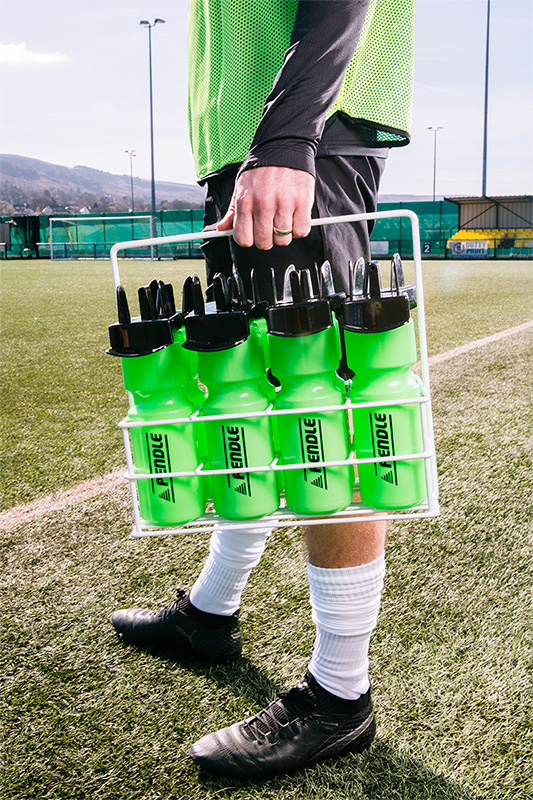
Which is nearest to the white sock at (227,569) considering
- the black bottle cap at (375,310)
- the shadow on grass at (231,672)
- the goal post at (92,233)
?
the shadow on grass at (231,672)

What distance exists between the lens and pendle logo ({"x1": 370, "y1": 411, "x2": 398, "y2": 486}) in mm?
1144

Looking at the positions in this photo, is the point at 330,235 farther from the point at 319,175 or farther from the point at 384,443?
the point at 384,443

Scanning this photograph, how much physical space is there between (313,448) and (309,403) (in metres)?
0.08

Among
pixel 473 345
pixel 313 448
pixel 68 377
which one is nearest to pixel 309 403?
pixel 313 448

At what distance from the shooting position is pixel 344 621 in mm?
1479

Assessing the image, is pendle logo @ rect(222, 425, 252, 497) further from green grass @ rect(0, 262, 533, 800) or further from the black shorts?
green grass @ rect(0, 262, 533, 800)

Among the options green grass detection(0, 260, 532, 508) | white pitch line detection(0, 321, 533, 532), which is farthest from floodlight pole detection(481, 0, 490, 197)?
white pitch line detection(0, 321, 533, 532)

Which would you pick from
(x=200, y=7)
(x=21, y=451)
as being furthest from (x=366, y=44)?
(x=21, y=451)

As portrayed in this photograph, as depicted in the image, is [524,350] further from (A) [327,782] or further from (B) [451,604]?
(A) [327,782]

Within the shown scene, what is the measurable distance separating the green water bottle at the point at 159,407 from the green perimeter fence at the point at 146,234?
33.2 metres

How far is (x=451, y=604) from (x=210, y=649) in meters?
0.74

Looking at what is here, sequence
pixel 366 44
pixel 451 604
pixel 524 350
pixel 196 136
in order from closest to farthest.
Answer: pixel 366 44
pixel 196 136
pixel 451 604
pixel 524 350

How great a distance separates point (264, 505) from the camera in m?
1.19

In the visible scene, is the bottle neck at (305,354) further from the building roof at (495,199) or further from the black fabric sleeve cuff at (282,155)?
the building roof at (495,199)
